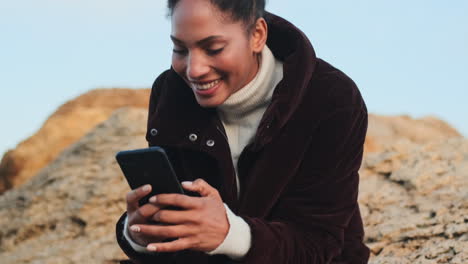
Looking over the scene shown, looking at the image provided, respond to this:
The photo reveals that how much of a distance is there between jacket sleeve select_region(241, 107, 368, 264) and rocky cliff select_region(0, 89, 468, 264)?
1.32m

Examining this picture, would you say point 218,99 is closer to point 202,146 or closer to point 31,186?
point 202,146

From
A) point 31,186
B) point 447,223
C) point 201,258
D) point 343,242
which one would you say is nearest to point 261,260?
point 201,258

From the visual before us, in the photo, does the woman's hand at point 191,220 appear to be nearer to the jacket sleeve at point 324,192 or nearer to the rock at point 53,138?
the jacket sleeve at point 324,192

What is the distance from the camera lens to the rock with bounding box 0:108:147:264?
6.32m

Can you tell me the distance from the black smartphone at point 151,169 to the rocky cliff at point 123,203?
86.3 inches

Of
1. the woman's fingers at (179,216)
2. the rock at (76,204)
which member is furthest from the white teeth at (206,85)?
the rock at (76,204)

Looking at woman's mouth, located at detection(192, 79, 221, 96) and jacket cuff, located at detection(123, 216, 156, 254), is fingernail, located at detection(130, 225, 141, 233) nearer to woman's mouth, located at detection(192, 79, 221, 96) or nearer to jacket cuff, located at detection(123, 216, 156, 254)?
jacket cuff, located at detection(123, 216, 156, 254)

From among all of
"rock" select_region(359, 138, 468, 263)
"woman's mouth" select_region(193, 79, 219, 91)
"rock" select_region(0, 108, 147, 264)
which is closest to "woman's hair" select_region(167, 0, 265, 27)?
"woman's mouth" select_region(193, 79, 219, 91)

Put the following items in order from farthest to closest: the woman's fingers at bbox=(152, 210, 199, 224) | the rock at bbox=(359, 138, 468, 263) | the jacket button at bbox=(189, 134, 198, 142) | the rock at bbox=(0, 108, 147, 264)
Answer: the rock at bbox=(0, 108, 147, 264), the rock at bbox=(359, 138, 468, 263), the jacket button at bbox=(189, 134, 198, 142), the woman's fingers at bbox=(152, 210, 199, 224)

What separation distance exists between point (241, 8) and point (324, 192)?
2.90 ft

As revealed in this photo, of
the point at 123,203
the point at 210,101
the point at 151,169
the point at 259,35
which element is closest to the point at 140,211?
the point at 151,169

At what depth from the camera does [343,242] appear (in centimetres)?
373

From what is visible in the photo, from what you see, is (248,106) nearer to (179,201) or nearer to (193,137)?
(193,137)

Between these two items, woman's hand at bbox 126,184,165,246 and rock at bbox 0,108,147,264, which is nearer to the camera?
woman's hand at bbox 126,184,165,246
